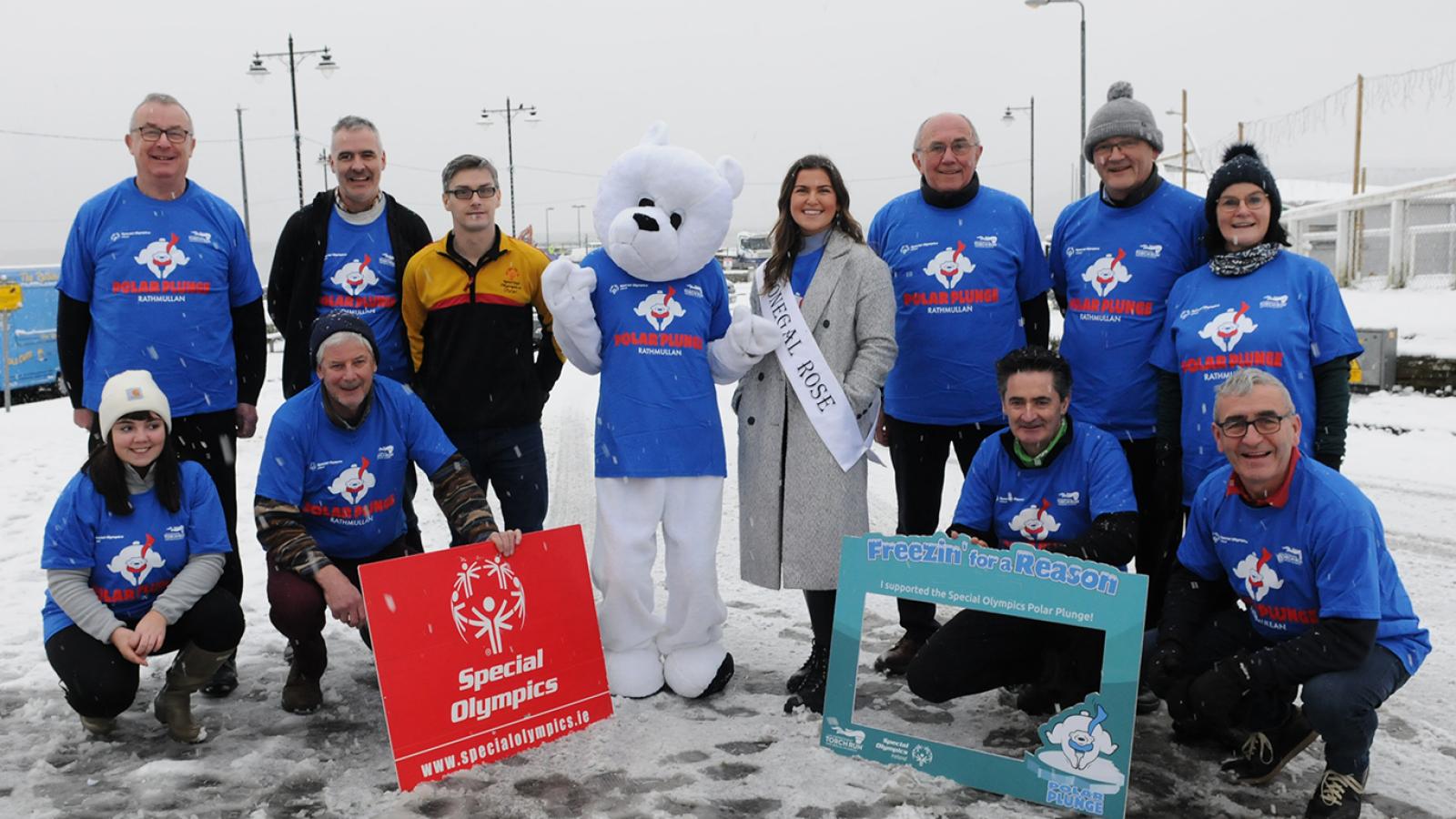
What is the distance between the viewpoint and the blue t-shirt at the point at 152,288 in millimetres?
4191

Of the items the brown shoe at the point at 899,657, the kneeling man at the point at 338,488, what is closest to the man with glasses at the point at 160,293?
the kneeling man at the point at 338,488

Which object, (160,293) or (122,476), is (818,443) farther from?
(160,293)

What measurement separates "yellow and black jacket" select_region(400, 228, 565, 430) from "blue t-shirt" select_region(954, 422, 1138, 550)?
74.1 inches

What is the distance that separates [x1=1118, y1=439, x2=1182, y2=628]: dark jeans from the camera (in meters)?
4.14

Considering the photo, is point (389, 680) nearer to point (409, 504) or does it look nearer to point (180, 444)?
point (409, 504)

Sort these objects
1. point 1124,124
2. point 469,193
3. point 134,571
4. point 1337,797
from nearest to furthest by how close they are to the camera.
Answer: point 1337,797, point 134,571, point 1124,124, point 469,193

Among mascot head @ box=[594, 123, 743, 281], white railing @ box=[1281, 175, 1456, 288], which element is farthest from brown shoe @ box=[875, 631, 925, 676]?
white railing @ box=[1281, 175, 1456, 288]

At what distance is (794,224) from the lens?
4.28m

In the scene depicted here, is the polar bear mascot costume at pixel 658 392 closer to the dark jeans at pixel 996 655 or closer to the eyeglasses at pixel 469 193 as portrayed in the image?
the eyeglasses at pixel 469 193

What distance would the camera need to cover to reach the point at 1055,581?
131 inches

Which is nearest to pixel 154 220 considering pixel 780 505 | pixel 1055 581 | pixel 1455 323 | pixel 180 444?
pixel 180 444

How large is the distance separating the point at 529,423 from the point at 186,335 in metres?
1.37

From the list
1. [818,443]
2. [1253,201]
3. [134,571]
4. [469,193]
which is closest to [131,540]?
[134,571]

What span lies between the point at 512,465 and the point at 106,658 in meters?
1.62
